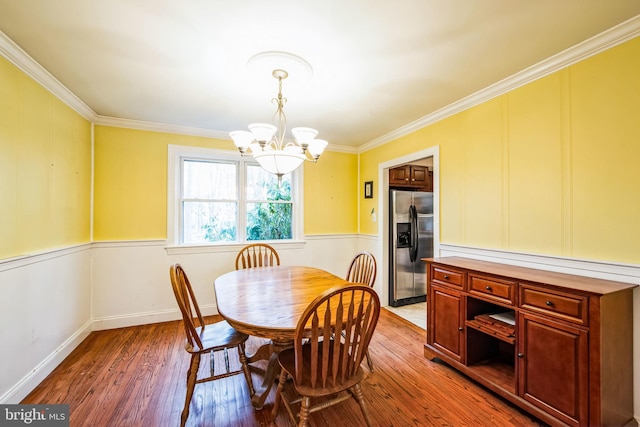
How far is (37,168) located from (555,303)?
3752 mm

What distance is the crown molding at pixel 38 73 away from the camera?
1.75 m

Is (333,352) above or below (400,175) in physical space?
below

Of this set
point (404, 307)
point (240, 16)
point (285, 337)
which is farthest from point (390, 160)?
point (285, 337)

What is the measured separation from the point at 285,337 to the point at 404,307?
2979mm

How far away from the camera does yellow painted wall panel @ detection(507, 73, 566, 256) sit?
1972mm

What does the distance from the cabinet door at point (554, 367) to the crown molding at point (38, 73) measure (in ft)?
12.3

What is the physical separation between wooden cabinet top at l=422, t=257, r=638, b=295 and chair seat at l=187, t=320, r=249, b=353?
5.77 ft

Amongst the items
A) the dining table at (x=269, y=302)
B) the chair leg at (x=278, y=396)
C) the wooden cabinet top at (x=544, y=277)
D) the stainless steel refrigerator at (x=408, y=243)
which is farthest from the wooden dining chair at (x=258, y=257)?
the wooden cabinet top at (x=544, y=277)

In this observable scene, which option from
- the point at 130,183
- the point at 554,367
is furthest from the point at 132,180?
the point at 554,367

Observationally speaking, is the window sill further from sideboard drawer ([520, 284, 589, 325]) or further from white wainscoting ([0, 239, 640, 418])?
sideboard drawer ([520, 284, 589, 325])

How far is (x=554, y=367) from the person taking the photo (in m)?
1.60

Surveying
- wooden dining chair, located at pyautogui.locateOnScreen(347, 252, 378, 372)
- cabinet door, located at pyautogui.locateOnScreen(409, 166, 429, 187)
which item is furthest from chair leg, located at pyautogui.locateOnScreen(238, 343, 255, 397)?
cabinet door, located at pyautogui.locateOnScreen(409, 166, 429, 187)

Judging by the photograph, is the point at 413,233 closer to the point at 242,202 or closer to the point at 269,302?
the point at 242,202

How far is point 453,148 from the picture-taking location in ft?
9.12
